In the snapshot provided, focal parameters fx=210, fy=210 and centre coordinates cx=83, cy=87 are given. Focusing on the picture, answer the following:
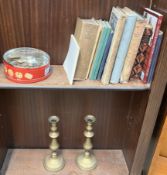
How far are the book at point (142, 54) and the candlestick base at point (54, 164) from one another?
0.58 meters

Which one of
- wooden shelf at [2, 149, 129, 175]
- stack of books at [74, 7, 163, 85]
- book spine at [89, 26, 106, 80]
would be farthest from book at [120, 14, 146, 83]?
wooden shelf at [2, 149, 129, 175]

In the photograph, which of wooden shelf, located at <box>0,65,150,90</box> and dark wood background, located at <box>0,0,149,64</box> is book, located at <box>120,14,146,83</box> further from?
dark wood background, located at <box>0,0,149,64</box>

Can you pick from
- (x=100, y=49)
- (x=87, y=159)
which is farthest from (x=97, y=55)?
(x=87, y=159)

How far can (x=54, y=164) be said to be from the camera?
106 centimetres

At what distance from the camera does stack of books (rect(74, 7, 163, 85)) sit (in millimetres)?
699

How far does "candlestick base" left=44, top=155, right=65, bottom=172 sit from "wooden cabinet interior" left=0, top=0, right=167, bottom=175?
11 cm

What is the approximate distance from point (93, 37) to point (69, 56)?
15cm

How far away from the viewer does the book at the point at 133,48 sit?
2.31 feet

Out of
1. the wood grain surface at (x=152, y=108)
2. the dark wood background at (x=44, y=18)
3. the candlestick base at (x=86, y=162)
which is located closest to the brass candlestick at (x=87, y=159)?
the candlestick base at (x=86, y=162)

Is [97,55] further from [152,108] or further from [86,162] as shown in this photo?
[86,162]

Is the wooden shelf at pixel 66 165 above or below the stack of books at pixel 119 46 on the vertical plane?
below

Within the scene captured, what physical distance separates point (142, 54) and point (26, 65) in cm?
43

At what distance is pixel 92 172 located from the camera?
3.51 feet

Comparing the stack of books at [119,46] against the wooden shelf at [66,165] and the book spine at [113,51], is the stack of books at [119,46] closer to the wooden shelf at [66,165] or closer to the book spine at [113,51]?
the book spine at [113,51]
